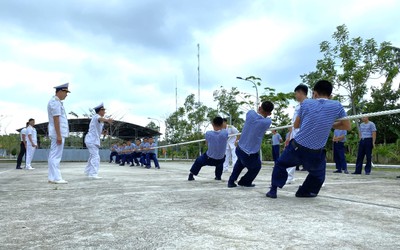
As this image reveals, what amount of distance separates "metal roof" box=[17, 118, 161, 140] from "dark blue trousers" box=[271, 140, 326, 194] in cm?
3151

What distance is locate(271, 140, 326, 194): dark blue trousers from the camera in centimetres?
407

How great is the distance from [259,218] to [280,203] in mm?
905

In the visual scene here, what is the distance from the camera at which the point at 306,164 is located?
4.09m

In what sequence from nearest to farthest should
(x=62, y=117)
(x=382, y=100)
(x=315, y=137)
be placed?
(x=315, y=137), (x=62, y=117), (x=382, y=100)

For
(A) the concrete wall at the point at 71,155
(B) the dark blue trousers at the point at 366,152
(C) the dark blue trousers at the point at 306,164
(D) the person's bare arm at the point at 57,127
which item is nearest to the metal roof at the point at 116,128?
(A) the concrete wall at the point at 71,155

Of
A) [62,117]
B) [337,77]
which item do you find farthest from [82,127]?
[62,117]

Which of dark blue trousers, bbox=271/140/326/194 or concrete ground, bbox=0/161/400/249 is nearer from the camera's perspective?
concrete ground, bbox=0/161/400/249

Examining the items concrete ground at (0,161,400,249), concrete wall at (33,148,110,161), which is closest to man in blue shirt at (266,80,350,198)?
concrete ground at (0,161,400,249)

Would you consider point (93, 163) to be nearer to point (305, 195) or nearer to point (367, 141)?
point (305, 195)

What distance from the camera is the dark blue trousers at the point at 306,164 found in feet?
13.4

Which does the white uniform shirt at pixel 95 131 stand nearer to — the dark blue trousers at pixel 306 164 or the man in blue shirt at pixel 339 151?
the dark blue trousers at pixel 306 164

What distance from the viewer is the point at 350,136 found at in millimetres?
20625

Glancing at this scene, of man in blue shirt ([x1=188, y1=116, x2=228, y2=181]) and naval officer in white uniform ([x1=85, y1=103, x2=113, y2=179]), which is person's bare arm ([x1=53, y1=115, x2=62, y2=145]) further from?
man in blue shirt ([x1=188, y1=116, x2=228, y2=181])

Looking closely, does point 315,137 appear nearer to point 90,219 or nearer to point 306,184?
point 306,184
